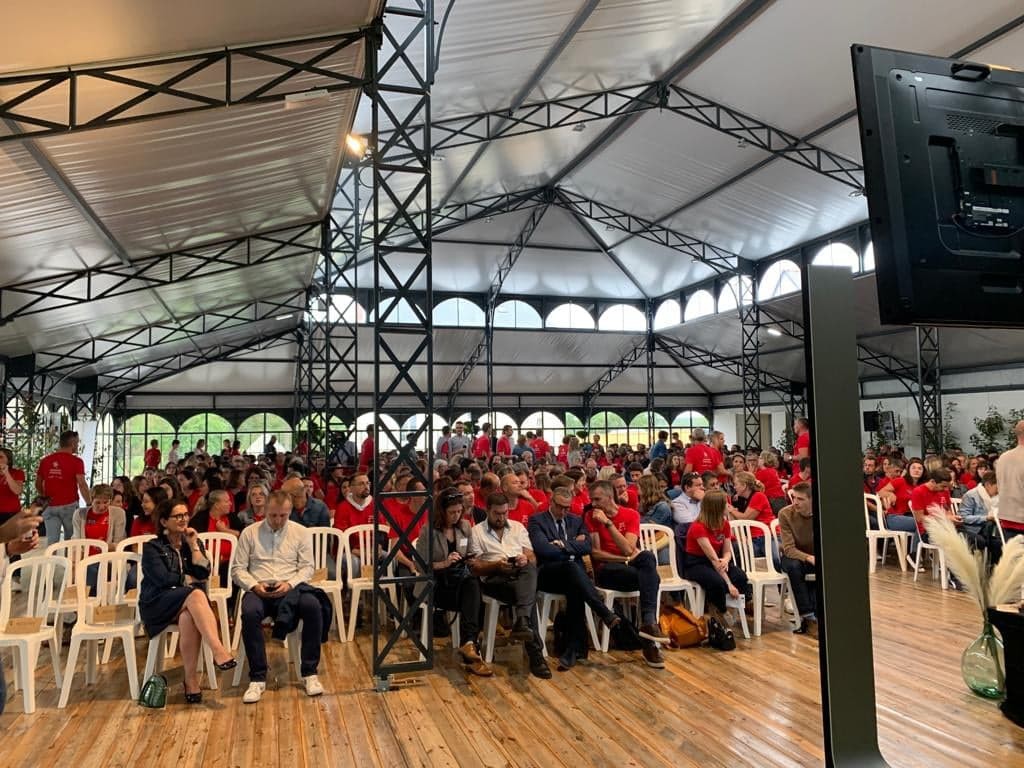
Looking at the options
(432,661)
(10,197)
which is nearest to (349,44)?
(10,197)

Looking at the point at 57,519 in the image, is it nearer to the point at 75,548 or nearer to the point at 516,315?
the point at 75,548

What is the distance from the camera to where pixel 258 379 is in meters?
19.5

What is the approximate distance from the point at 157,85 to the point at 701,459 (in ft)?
21.9

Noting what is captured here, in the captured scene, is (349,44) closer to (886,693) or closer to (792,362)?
(886,693)

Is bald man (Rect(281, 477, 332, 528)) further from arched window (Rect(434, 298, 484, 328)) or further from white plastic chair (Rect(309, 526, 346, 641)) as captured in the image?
arched window (Rect(434, 298, 484, 328))

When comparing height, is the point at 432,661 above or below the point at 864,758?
below

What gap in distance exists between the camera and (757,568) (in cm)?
561

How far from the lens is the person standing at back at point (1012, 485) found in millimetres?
4715

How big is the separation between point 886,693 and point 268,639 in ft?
13.2

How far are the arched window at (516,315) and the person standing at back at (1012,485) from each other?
1451 cm

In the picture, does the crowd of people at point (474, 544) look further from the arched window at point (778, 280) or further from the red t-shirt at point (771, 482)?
the arched window at point (778, 280)

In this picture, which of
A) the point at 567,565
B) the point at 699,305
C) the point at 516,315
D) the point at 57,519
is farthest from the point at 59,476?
the point at 699,305

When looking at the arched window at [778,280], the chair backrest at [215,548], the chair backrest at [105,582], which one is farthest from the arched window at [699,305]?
the chair backrest at [105,582]

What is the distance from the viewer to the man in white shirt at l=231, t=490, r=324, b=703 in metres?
4.03
